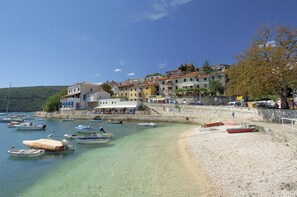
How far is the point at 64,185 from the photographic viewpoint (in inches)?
480

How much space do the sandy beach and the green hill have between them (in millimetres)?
157499

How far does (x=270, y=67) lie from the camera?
26953mm

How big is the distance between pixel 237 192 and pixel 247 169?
2570mm

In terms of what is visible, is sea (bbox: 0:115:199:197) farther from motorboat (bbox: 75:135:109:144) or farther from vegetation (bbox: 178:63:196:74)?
vegetation (bbox: 178:63:196:74)

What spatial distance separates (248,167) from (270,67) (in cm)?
1988

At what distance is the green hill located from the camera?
15212cm

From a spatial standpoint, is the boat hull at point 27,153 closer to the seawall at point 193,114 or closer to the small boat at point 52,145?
the small boat at point 52,145

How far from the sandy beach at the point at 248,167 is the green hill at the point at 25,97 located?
157499 mm

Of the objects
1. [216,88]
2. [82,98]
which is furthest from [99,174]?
[82,98]

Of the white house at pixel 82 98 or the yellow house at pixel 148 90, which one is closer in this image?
the white house at pixel 82 98

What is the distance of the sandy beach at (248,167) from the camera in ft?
30.3

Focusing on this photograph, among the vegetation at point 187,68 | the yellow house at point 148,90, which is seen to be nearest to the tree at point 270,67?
the yellow house at point 148,90

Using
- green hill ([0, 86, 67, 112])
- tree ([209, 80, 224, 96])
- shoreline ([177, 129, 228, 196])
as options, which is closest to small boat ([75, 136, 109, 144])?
shoreline ([177, 129, 228, 196])

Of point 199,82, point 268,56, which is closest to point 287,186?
point 268,56
